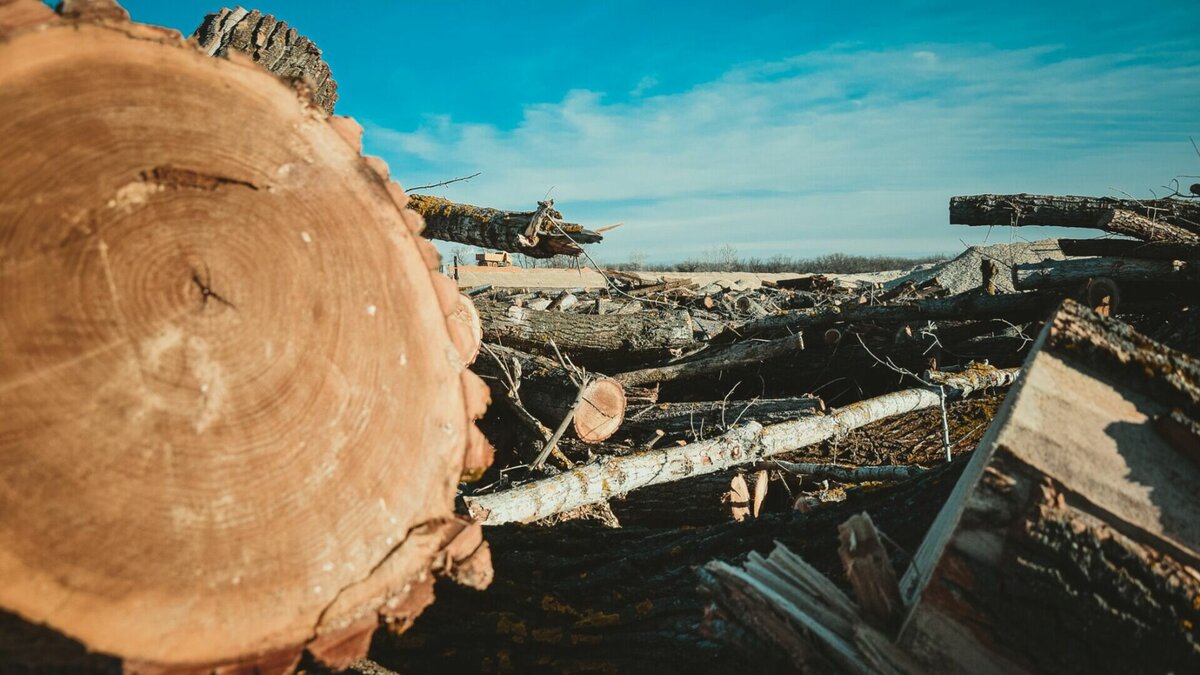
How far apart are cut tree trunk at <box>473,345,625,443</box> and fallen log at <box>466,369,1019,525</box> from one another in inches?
24.0

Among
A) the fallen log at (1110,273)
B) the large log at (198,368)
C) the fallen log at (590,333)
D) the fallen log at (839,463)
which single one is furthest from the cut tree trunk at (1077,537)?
the fallen log at (590,333)

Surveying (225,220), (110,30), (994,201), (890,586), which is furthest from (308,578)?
(994,201)

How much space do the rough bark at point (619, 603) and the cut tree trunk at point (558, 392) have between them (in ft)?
6.47

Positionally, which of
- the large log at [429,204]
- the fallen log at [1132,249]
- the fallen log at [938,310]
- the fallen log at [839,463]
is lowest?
the fallen log at [839,463]

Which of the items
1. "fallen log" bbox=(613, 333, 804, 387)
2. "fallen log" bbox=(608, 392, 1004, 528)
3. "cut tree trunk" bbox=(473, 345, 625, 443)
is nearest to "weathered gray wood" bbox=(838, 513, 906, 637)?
"fallen log" bbox=(608, 392, 1004, 528)

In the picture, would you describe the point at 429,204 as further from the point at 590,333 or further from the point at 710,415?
the point at 710,415

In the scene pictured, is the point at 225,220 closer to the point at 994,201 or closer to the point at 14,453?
the point at 14,453

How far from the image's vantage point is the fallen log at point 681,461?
361 centimetres

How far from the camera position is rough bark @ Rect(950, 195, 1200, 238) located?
5.86 m

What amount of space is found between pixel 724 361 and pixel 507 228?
2200 mm

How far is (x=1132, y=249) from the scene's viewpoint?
5590mm

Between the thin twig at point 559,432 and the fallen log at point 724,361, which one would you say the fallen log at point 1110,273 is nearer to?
the fallen log at point 724,361

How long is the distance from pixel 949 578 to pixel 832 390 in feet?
15.9

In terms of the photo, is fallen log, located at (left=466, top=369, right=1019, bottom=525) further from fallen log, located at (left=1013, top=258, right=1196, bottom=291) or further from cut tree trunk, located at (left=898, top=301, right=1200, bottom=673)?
cut tree trunk, located at (left=898, top=301, right=1200, bottom=673)
